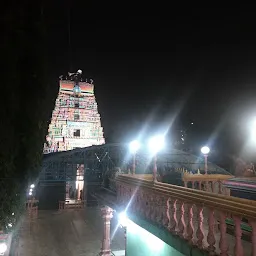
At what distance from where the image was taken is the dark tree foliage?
5.57 meters

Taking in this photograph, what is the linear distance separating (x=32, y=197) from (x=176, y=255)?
83.2 ft

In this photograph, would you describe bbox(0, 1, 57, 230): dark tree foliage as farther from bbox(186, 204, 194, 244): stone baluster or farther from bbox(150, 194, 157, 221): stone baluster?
bbox(186, 204, 194, 244): stone baluster

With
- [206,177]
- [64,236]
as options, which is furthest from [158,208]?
[64,236]

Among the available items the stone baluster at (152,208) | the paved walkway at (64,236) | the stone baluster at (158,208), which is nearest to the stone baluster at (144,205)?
the stone baluster at (152,208)

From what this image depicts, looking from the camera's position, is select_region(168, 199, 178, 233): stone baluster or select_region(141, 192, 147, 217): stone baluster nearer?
select_region(168, 199, 178, 233): stone baluster

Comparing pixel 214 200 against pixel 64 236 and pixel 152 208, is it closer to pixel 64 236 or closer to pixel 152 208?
pixel 152 208

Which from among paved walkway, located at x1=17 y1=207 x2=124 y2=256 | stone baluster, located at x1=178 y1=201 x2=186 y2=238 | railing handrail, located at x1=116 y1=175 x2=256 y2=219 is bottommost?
paved walkway, located at x1=17 y1=207 x2=124 y2=256

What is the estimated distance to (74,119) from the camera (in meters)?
40.5

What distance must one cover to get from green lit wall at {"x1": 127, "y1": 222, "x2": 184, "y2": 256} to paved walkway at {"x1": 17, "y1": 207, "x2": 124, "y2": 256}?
20.6ft

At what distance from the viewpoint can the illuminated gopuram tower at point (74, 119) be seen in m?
39.3

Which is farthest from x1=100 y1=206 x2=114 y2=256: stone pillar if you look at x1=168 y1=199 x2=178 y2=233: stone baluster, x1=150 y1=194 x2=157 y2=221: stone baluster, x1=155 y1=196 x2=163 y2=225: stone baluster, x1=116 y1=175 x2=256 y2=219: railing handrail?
x1=168 y1=199 x2=178 y2=233: stone baluster

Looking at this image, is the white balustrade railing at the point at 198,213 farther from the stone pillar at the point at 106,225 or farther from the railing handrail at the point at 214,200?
the stone pillar at the point at 106,225

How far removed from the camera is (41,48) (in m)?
6.41

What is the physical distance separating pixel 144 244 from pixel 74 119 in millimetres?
34639
